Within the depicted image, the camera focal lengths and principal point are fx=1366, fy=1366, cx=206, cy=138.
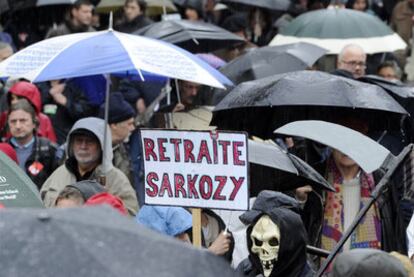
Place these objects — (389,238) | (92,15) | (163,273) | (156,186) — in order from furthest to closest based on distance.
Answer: (92,15)
(389,238)
(156,186)
(163,273)

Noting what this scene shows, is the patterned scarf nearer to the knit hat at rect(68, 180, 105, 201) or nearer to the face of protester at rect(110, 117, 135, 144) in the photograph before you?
the knit hat at rect(68, 180, 105, 201)

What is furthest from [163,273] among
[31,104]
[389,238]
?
[31,104]

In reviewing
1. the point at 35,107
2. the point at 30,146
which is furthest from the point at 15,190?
the point at 35,107

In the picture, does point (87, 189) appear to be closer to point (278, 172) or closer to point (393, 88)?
point (278, 172)

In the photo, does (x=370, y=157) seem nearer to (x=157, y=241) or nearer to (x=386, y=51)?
(x=157, y=241)

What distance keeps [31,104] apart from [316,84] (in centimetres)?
291

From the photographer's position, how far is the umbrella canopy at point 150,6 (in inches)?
620

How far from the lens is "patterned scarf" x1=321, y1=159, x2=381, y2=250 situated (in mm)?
7398

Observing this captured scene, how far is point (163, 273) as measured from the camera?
3.28m

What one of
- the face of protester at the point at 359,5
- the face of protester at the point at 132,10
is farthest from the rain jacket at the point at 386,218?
the face of protester at the point at 359,5

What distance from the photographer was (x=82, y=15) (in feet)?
47.9

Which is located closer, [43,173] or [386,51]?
[43,173]

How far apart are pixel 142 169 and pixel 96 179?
55cm

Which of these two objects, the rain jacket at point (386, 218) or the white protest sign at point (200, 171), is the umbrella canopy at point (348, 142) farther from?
the rain jacket at point (386, 218)
